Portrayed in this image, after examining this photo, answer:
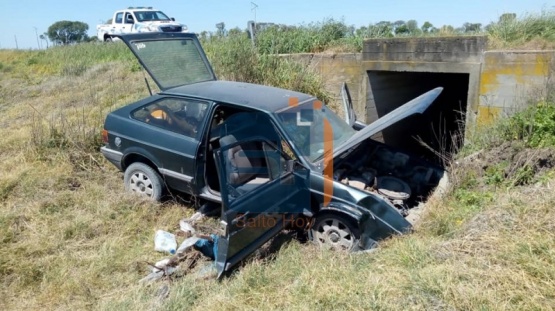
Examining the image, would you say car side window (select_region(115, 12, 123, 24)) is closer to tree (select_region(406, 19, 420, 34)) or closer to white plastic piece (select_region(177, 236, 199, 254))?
tree (select_region(406, 19, 420, 34))

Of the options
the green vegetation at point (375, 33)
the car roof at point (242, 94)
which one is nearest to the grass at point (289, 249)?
the car roof at point (242, 94)

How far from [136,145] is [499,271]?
13.7 feet

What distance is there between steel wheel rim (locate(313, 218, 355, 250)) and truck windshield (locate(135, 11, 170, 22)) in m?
17.4

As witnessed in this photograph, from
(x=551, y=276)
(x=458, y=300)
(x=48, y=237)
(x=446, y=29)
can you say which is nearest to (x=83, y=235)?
(x=48, y=237)

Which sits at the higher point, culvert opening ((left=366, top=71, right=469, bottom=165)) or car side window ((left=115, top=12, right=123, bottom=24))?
car side window ((left=115, top=12, right=123, bottom=24))

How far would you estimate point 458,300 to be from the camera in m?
2.61

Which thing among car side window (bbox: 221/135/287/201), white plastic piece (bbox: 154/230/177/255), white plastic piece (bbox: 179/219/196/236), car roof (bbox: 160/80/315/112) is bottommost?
white plastic piece (bbox: 154/230/177/255)

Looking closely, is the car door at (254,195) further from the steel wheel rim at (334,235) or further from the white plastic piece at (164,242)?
the white plastic piece at (164,242)

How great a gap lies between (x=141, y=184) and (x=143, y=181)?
6cm

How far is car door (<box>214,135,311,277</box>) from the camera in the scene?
342 centimetres

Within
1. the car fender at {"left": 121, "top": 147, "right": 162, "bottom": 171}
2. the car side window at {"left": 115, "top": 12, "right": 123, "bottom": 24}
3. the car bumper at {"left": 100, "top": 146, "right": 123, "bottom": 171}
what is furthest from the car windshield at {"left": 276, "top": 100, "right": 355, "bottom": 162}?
the car side window at {"left": 115, "top": 12, "right": 123, "bottom": 24}

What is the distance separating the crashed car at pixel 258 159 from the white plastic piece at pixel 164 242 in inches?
22.7

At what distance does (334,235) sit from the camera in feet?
13.5

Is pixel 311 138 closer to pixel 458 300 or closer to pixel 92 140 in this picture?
pixel 458 300
